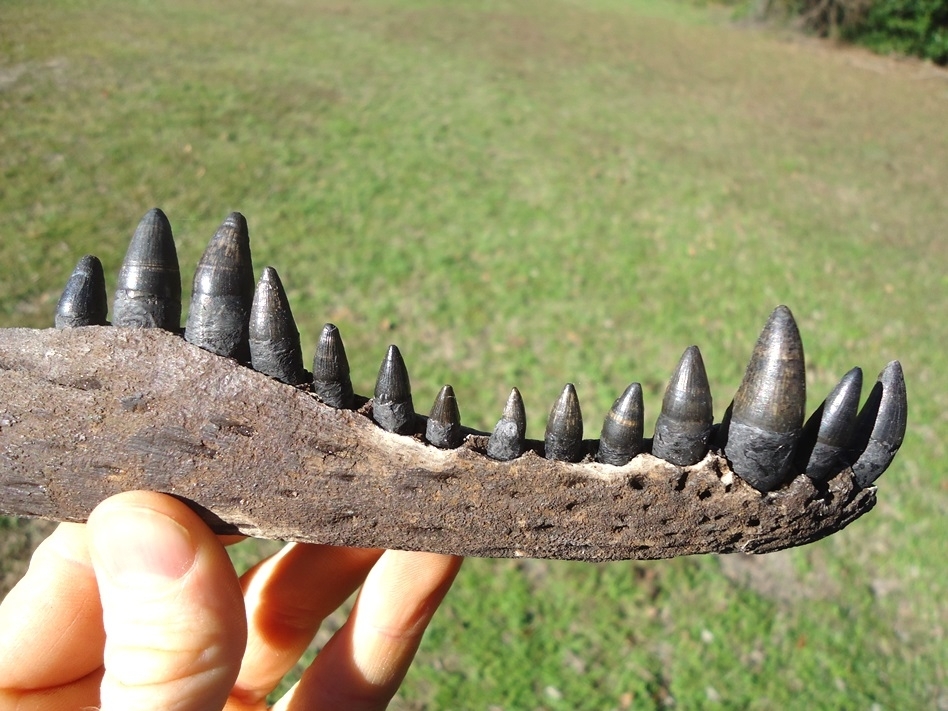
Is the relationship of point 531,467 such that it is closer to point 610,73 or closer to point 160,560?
point 160,560

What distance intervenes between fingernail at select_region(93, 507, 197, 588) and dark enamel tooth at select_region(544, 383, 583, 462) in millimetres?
1076

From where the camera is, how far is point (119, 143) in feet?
27.0

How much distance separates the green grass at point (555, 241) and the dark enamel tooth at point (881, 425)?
2.40 metres

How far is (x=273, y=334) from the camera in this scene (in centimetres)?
196

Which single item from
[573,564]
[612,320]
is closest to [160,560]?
[573,564]

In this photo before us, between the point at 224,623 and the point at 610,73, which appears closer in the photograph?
the point at 224,623

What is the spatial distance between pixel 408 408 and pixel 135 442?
808 millimetres

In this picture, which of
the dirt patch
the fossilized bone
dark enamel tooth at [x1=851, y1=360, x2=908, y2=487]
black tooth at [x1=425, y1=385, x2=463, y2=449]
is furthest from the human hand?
the dirt patch

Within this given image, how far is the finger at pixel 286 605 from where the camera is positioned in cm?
296

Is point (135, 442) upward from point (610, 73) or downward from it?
downward

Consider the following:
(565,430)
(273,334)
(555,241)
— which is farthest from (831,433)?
(555,241)

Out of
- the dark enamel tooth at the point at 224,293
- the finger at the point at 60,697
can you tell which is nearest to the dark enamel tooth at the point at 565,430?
the dark enamel tooth at the point at 224,293

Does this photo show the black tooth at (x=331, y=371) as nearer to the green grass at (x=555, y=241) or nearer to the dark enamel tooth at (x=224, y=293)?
the dark enamel tooth at (x=224, y=293)

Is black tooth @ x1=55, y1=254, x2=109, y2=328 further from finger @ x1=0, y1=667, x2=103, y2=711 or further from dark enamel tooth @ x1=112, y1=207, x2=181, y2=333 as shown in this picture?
finger @ x1=0, y1=667, x2=103, y2=711
